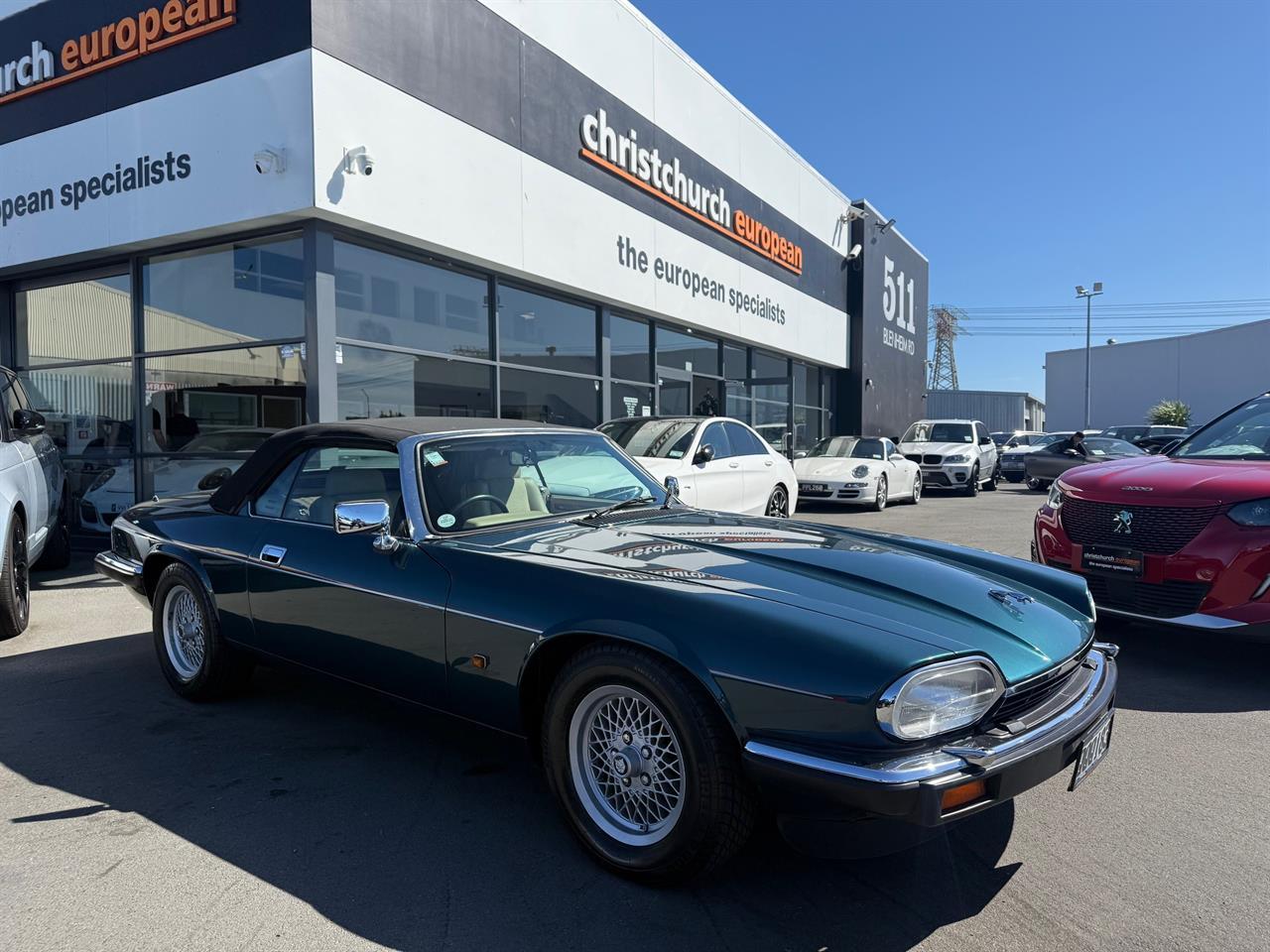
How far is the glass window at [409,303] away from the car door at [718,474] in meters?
2.95

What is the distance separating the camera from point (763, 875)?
2.43 metres

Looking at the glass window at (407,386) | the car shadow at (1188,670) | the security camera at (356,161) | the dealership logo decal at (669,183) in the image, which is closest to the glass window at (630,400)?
the glass window at (407,386)

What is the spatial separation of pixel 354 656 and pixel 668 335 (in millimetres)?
11130

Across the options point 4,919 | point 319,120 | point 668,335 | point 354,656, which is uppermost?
point 319,120

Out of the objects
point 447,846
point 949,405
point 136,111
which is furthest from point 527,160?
point 949,405

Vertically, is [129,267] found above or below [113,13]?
below

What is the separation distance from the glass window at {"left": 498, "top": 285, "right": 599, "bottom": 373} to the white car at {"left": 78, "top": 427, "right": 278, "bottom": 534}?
3.15 metres

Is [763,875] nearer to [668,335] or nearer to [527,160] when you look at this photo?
[527,160]

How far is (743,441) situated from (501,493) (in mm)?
6410

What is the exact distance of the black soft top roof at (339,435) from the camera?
136 inches

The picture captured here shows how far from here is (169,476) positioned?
8680 mm

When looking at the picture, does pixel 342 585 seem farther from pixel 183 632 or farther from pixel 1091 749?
pixel 1091 749

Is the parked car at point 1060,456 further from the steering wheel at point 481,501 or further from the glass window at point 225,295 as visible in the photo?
the steering wheel at point 481,501

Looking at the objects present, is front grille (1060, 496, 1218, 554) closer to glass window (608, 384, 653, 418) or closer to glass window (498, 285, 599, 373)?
glass window (498, 285, 599, 373)
